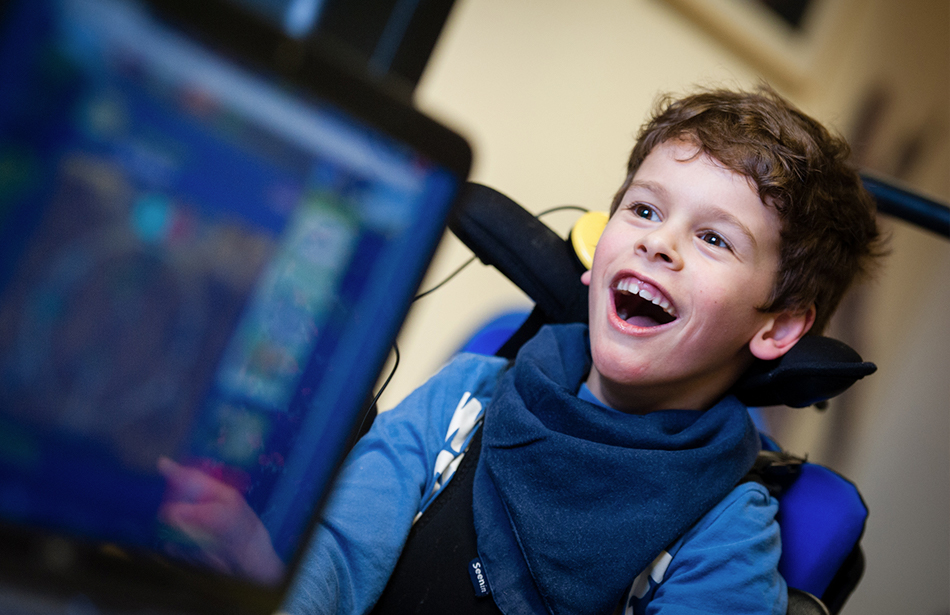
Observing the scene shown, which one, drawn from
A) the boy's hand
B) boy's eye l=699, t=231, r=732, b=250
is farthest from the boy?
the boy's hand

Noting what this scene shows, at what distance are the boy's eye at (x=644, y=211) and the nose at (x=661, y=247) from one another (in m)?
0.04

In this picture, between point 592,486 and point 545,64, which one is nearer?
point 592,486

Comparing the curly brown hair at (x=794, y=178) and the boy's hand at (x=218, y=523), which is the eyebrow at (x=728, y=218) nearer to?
the curly brown hair at (x=794, y=178)

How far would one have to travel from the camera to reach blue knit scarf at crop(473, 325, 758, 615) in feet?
2.07

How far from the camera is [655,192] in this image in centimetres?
71

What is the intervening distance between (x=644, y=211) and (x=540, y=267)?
0.14 metres

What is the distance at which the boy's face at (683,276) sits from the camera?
670 mm

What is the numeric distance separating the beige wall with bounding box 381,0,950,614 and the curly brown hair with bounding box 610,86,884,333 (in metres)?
0.32

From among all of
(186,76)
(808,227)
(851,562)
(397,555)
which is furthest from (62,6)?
(851,562)

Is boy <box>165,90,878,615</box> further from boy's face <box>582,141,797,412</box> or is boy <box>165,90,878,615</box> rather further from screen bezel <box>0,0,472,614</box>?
screen bezel <box>0,0,472,614</box>

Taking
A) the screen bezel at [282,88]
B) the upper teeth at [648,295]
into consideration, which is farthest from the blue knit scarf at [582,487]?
the screen bezel at [282,88]

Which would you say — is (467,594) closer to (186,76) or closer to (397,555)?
(397,555)

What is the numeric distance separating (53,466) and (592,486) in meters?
0.46

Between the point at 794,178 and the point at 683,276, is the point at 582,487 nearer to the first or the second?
the point at 683,276
